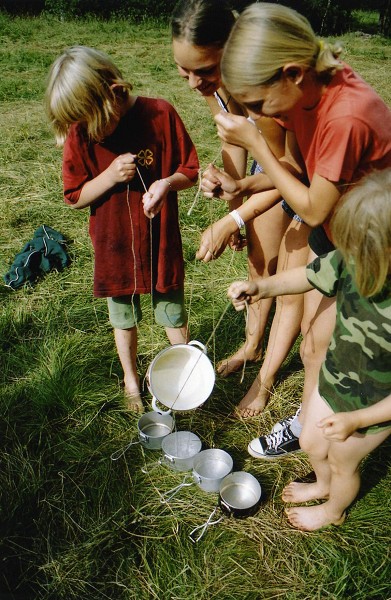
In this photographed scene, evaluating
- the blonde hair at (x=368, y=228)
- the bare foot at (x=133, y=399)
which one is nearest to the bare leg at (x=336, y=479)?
the blonde hair at (x=368, y=228)

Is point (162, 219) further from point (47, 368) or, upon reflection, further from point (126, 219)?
point (47, 368)

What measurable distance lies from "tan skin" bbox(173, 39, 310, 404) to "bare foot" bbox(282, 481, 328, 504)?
1.51ft

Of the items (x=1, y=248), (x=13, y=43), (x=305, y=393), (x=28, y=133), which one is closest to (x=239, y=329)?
(x=305, y=393)

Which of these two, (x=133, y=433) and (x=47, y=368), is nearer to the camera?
(x=133, y=433)

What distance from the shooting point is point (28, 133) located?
222 inches

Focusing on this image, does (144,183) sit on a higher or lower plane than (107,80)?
lower

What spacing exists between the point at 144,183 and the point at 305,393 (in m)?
1.06

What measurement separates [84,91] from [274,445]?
5.22 feet

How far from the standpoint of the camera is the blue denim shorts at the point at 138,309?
2.33 meters

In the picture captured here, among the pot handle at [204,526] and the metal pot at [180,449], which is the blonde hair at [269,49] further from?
the pot handle at [204,526]

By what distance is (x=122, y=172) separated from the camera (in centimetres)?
191

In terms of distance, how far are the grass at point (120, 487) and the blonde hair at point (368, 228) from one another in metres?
0.59

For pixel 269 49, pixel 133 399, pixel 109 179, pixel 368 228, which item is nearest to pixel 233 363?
pixel 133 399

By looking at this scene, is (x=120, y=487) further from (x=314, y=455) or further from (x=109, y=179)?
(x=109, y=179)
